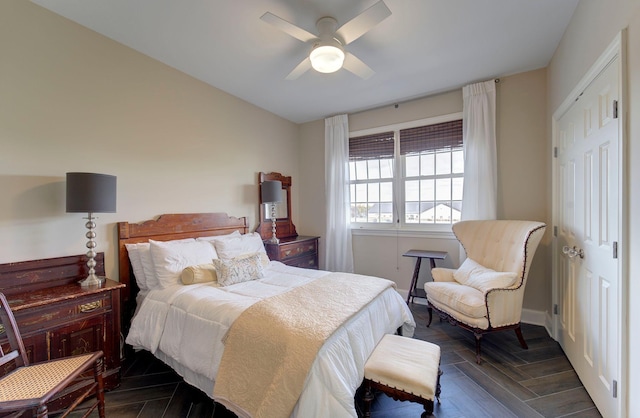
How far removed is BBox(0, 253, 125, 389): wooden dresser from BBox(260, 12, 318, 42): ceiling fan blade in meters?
2.19

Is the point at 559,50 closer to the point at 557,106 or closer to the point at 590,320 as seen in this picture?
the point at 557,106

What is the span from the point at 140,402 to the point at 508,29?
400 centimetres

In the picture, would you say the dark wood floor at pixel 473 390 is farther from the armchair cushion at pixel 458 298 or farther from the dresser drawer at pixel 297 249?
the dresser drawer at pixel 297 249

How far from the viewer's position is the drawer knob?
1838mm

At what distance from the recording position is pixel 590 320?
5.95ft

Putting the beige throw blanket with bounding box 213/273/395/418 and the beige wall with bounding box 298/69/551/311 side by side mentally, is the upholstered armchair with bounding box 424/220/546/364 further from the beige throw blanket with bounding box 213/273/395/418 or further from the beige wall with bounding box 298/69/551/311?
the beige throw blanket with bounding box 213/273/395/418

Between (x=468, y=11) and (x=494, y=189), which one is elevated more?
(x=468, y=11)

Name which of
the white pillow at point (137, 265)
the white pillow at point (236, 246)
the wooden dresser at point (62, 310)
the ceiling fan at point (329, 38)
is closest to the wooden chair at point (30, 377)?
the wooden dresser at point (62, 310)

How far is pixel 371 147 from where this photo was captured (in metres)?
3.99

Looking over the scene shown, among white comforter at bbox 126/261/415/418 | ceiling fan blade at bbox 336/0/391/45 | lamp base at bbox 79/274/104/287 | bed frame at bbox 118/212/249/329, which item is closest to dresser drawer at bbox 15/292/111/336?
lamp base at bbox 79/274/104/287

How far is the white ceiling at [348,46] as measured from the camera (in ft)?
6.36

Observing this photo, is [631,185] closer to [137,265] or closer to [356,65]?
[356,65]

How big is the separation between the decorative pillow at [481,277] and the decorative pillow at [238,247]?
6.74 ft

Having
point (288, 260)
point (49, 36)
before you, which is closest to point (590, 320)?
point (288, 260)
